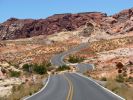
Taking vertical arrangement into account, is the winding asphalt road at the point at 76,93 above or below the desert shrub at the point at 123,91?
below

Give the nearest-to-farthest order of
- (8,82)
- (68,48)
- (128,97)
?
(128,97) < (8,82) < (68,48)

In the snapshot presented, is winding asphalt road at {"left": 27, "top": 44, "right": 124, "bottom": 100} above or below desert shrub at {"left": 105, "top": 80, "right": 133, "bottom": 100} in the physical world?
below

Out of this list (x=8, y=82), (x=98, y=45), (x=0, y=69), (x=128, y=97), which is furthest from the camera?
(x=98, y=45)

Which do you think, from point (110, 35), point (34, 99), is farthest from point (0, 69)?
point (110, 35)

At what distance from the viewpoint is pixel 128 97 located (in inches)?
957

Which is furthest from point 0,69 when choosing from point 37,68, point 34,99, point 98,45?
point 98,45

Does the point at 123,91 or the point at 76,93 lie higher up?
the point at 123,91

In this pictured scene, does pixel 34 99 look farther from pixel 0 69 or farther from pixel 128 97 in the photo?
pixel 0 69

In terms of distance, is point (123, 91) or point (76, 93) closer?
point (123, 91)

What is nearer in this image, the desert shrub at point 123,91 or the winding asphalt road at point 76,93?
the desert shrub at point 123,91

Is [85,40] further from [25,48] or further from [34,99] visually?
[34,99]

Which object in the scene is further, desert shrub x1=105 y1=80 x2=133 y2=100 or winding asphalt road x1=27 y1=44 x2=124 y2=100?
winding asphalt road x1=27 y1=44 x2=124 y2=100

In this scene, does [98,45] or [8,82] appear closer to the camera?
[8,82]

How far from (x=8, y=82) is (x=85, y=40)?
454 feet
